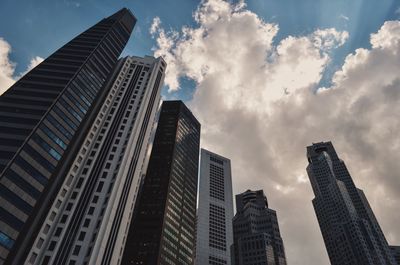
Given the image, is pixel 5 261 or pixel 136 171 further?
pixel 136 171

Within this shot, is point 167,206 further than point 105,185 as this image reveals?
Yes

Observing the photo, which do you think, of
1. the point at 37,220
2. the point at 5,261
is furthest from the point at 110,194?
the point at 5,261

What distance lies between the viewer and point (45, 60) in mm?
120062

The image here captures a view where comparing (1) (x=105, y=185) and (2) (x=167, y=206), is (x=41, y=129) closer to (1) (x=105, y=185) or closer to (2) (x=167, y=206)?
(1) (x=105, y=185)

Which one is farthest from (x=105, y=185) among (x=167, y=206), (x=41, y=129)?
(x=167, y=206)

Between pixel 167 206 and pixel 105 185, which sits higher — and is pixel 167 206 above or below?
above

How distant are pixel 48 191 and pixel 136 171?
3663 centimetres

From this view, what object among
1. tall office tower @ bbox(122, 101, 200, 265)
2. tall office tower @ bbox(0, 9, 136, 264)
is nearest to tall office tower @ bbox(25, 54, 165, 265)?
tall office tower @ bbox(0, 9, 136, 264)

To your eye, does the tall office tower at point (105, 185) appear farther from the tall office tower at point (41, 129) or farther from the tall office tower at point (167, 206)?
the tall office tower at point (167, 206)

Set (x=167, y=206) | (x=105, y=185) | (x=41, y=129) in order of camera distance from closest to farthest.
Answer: (x=41, y=129), (x=105, y=185), (x=167, y=206)

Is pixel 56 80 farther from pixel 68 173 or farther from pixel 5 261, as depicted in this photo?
pixel 5 261

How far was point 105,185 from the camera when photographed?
4242 inches

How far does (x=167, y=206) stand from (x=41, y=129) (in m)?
79.8

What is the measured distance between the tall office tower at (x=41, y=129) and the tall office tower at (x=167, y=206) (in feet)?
179
